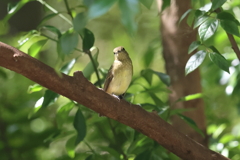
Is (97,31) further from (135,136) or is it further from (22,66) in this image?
(22,66)

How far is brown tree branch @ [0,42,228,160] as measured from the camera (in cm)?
128

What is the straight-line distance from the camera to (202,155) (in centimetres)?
154

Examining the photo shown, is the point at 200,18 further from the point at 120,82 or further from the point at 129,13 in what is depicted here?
the point at 120,82

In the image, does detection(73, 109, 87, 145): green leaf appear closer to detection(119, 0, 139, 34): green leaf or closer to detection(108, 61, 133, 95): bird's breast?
detection(108, 61, 133, 95): bird's breast

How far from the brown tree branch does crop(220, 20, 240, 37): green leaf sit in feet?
1.65

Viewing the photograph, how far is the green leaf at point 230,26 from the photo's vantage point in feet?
3.91

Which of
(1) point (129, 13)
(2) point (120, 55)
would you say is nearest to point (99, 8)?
(1) point (129, 13)

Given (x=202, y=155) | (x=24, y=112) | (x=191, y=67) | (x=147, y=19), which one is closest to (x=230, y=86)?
(x=202, y=155)

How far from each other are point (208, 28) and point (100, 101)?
19.8 inches

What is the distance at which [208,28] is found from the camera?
3.92 feet

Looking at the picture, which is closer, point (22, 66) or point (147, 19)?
point (22, 66)

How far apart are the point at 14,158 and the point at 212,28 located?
4.69 feet

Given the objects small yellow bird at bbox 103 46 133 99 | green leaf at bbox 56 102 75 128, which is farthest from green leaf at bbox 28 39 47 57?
small yellow bird at bbox 103 46 133 99

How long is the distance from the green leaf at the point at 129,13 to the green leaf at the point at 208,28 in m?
0.61
